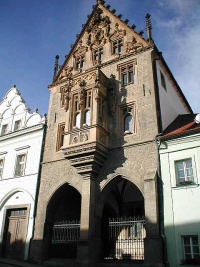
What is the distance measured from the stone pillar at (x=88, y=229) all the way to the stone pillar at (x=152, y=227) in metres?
2.80

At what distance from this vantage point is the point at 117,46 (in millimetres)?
19234

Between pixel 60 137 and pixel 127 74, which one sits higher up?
pixel 127 74

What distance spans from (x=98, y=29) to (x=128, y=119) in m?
8.38

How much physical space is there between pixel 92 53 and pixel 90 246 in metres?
13.0

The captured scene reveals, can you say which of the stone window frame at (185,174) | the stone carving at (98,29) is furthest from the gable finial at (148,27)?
the stone window frame at (185,174)

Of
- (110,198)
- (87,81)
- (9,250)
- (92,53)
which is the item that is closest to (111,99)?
(87,81)

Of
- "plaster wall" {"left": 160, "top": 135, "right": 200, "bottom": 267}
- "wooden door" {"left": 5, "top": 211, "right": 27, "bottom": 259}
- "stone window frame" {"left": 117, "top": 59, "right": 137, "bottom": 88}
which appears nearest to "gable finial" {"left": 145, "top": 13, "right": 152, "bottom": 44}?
"stone window frame" {"left": 117, "top": 59, "right": 137, "bottom": 88}

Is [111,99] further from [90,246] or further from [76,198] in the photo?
[90,246]

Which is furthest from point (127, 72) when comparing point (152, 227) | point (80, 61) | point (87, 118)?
point (152, 227)

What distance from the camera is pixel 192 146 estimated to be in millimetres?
13305

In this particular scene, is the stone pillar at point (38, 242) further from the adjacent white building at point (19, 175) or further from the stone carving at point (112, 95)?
the stone carving at point (112, 95)

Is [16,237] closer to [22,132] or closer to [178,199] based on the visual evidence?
[22,132]

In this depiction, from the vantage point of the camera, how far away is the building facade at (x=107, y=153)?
14102 millimetres

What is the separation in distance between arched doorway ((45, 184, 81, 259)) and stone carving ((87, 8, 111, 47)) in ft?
34.9
